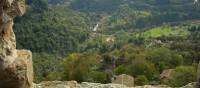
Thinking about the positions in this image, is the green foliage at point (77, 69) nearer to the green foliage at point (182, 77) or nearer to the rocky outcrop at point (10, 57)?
the green foliage at point (182, 77)

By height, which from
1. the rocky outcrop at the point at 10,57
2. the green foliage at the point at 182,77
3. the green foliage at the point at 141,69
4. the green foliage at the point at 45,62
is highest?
the rocky outcrop at the point at 10,57

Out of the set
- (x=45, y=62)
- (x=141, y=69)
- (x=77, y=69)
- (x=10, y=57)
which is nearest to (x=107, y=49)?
(x=45, y=62)

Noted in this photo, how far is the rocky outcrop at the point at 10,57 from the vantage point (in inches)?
410

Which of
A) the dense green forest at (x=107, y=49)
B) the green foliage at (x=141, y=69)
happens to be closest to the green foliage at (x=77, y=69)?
the dense green forest at (x=107, y=49)

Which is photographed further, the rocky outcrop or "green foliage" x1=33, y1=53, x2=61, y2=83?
"green foliage" x1=33, y1=53, x2=61, y2=83

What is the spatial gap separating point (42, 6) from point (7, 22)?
13931cm

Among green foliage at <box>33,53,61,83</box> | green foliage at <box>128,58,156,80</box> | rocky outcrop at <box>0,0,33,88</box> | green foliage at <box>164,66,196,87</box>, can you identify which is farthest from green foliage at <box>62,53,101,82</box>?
rocky outcrop at <box>0,0,33,88</box>

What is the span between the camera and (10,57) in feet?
35.2

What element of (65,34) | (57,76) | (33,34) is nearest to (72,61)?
(57,76)

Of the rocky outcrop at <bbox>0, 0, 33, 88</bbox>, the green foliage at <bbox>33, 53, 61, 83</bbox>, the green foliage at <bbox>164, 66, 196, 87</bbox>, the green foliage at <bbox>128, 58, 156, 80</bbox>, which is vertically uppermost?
the rocky outcrop at <bbox>0, 0, 33, 88</bbox>

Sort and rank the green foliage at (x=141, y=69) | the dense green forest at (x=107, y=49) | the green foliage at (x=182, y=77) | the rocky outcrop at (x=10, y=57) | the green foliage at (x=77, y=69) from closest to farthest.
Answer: the rocky outcrop at (x=10, y=57), the green foliage at (x=182, y=77), the green foliage at (x=77, y=69), the dense green forest at (x=107, y=49), the green foliage at (x=141, y=69)

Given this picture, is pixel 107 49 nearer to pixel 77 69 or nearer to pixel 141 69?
pixel 141 69

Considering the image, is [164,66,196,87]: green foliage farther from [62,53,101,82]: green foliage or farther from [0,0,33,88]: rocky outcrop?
[0,0,33,88]: rocky outcrop

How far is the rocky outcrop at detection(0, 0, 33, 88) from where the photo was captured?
10423mm
